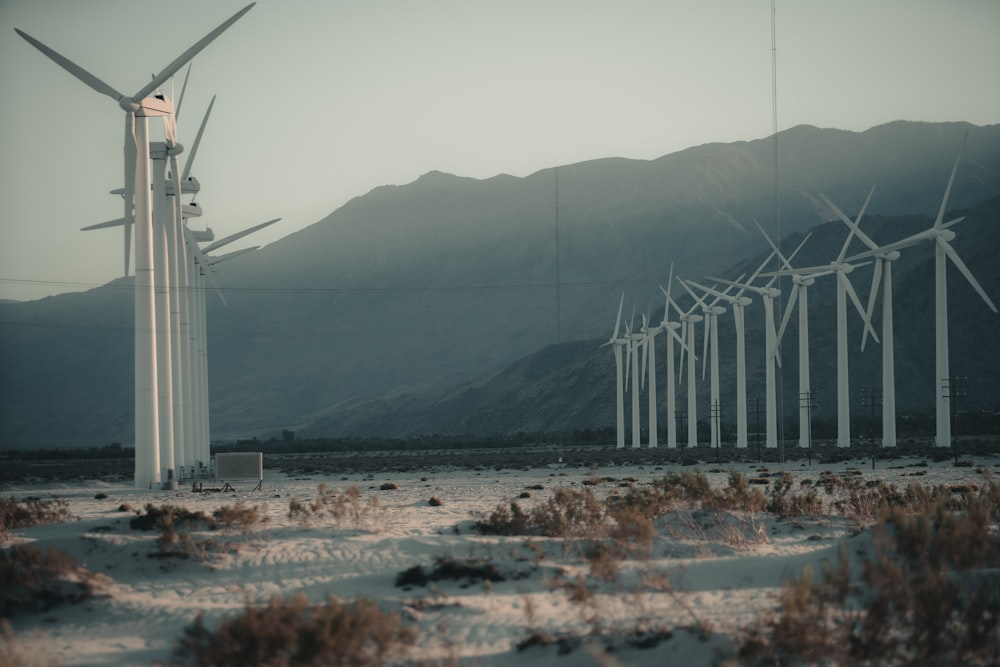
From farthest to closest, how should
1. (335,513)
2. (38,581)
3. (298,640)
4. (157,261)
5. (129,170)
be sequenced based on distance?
1. (157,261)
2. (129,170)
3. (335,513)
4. (38,581)
5. (298,640)

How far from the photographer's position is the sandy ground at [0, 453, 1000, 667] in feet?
58.7

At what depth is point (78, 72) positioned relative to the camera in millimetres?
50531

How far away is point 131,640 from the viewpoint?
1917cm

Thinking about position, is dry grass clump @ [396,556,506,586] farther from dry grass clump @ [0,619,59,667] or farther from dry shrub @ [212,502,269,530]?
dry shrub @ [212,502,269,530]

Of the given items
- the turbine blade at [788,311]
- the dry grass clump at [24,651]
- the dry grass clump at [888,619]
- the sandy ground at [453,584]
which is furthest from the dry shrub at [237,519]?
the turbine blade at [788,311]

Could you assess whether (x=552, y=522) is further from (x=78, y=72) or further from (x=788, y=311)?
(x=788, y=311)

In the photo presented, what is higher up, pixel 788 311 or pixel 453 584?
pixel 788 311

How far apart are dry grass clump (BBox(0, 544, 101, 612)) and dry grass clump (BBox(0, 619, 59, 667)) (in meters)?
1.15

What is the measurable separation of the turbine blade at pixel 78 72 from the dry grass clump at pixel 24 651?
34.4m

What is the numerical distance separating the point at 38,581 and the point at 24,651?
3.99 metres

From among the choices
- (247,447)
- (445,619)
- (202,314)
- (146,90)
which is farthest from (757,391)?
(445,619)

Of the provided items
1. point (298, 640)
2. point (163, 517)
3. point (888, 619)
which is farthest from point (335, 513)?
point (888, 619)

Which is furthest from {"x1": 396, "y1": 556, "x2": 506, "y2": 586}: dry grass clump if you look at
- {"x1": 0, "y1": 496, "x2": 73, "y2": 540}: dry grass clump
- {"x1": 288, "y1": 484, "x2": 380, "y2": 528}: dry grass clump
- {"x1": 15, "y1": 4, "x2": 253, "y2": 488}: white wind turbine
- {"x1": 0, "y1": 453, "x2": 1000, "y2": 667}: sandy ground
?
{"x1": 15, "y1": 4, "x2": 253, "y2": 488}: white wind turbine

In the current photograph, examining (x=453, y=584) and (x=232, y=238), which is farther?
(x=232, y=238)
